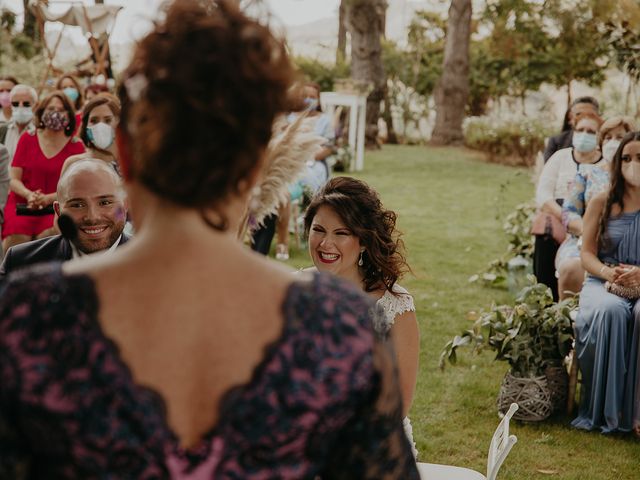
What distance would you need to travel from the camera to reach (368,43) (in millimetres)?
20578

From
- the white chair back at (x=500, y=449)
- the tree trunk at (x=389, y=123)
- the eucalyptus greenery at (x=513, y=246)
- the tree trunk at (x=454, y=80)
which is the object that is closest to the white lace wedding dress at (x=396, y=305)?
the white chair back at (x=500, y=449)

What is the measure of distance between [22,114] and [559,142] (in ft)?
15.2

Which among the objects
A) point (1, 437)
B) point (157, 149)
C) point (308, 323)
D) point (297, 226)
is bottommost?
point (297, 226)

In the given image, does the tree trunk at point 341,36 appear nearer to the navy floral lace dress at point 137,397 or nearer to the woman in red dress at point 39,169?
the woman in red dress at point 39,169

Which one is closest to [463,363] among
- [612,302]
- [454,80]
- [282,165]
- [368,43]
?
[612,302]

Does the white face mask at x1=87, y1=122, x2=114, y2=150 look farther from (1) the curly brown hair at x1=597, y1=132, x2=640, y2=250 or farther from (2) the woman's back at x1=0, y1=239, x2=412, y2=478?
(2) the woman's back at x1=0, y1=239, x2=412, y2=478

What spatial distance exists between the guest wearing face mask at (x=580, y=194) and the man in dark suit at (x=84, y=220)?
3699 millimetres

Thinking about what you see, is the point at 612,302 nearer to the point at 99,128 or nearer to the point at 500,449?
the point at 500,449

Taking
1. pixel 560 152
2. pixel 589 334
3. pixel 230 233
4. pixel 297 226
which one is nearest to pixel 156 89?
pixel 230 233

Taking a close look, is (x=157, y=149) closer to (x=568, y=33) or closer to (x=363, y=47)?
(x=363, y=47)

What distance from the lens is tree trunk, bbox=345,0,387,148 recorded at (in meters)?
20.2

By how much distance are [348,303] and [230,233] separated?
19 cm

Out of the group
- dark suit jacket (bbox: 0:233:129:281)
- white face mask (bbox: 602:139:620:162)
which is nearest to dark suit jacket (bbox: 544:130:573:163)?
white face mask (bbox: 602:139:620:162)

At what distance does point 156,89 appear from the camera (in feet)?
3.74
